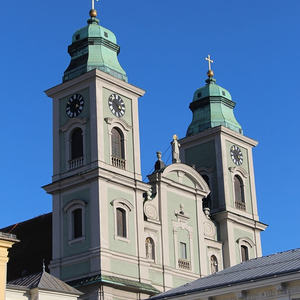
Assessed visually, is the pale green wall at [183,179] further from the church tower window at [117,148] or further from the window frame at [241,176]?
the window frame at [241,176]

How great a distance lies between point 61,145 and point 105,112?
140 inches

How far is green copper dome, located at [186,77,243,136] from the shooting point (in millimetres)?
64062

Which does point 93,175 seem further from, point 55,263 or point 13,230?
point 13,230

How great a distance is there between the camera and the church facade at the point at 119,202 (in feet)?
169

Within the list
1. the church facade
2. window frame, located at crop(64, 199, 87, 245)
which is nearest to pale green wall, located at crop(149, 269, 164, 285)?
the church facade

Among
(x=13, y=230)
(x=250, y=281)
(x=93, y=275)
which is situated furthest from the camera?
(x=13, y=230)

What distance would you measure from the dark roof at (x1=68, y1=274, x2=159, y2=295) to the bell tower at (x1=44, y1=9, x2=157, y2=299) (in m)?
0.08

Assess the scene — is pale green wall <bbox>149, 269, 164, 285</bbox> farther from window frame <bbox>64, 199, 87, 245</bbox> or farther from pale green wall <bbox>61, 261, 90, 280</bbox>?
window frame <bbox>64, 199, 87, 245</bbox>

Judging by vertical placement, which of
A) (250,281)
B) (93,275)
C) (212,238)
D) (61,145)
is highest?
(61,145)

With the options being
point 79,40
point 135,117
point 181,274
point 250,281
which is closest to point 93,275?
point 181,274

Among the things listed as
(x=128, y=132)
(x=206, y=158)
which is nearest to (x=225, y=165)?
(x=206, y=158)

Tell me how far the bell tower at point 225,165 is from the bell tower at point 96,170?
837cm

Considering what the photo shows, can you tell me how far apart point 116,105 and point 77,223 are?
7.67 meters

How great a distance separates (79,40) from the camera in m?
56.5
